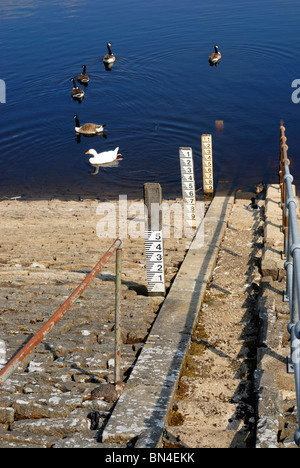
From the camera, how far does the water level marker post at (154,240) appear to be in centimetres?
706

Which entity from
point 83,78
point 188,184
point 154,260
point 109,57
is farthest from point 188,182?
point 109,57

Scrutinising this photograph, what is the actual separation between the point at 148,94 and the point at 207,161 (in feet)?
40.7

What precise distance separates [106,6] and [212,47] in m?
14.2

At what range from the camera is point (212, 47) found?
3127 cm

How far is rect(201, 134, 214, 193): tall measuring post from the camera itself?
1462 centimetres

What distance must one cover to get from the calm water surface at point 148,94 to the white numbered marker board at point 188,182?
7333 mm

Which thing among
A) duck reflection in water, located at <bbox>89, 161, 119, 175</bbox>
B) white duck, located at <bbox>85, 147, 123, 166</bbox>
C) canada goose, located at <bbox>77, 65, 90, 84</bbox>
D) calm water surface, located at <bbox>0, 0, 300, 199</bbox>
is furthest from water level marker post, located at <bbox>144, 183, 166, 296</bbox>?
canada goose, located at <bbox>77, 65, 90, 84</bbox>

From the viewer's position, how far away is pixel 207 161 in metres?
15.6

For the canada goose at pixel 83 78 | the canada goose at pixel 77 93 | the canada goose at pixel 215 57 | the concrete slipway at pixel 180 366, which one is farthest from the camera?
the canada goose at pixel 215 57

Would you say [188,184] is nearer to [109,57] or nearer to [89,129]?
[89,129]

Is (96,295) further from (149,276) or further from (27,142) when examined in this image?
(27,142)

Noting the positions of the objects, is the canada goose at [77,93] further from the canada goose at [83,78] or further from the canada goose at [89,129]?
the canada goose at [89,129]

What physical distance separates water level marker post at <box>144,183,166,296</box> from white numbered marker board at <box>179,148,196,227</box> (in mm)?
3928

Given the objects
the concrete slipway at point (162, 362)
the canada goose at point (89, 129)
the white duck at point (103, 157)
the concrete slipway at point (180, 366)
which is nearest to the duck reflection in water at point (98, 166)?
the white duck at point (103, 157)
